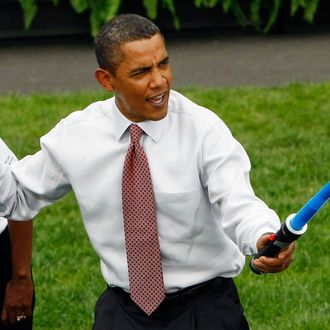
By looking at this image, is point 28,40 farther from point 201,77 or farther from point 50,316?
point 50,316

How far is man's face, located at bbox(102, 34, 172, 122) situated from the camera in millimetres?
4156

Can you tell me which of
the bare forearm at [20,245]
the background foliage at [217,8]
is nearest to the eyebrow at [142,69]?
the bare forearm at [20,245]

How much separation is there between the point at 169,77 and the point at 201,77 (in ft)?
23.1

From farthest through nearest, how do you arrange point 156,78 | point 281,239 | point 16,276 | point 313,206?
1. point 16,276
2. point 156,78
3. point 281,239
4. point 313,206

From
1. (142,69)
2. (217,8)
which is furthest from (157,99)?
(217,8)

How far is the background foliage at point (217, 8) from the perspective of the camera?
39.2 feet

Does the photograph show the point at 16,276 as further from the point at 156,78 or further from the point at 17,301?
the point at 156,78

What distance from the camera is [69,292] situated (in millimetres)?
6723

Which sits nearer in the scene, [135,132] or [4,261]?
[135,132]

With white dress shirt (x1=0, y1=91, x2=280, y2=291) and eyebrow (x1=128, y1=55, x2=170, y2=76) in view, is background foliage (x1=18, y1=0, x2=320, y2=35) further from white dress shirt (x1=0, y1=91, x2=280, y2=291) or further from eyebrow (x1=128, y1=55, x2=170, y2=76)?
eyebrow (x1=128, y1=55, x2=170, y2=76)

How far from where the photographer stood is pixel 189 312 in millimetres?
4504

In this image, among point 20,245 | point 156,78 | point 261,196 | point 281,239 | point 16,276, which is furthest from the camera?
point 261,196

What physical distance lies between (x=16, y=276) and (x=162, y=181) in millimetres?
1176

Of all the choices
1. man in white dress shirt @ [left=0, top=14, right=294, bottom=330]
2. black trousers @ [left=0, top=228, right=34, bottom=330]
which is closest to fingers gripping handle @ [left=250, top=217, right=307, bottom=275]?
man in white dress shirt @ [left=0, top=14, right=294, bottom=330]
